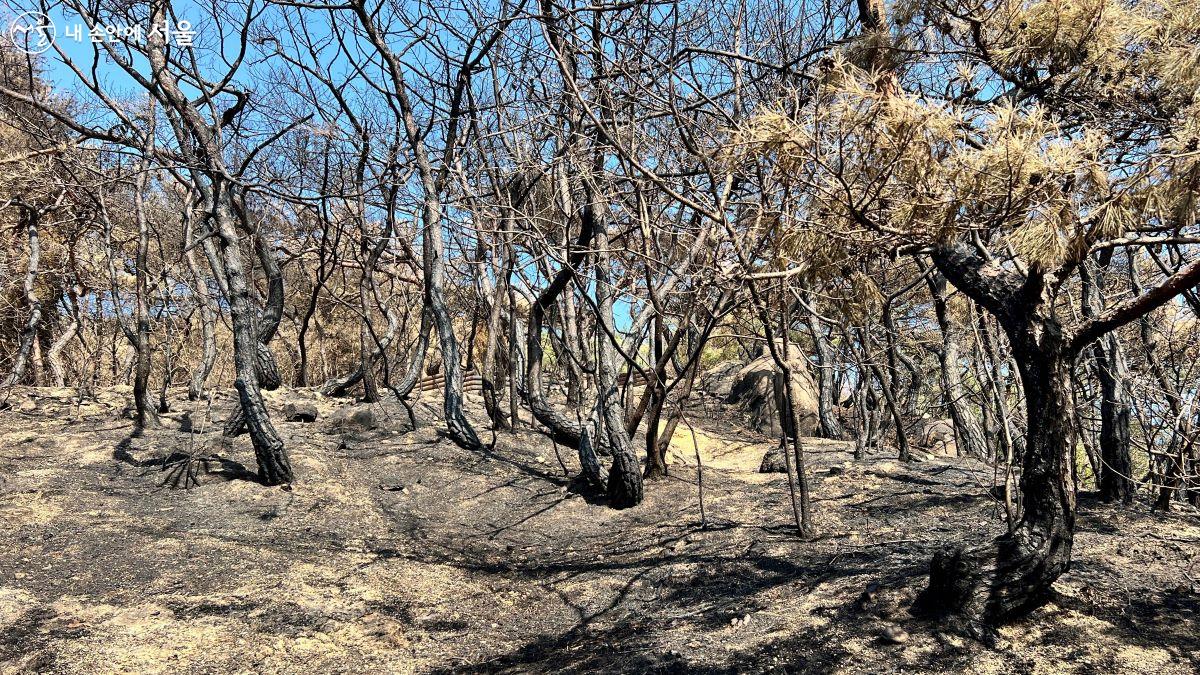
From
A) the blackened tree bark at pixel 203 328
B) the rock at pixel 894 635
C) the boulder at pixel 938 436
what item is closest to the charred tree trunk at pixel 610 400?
→ the rock at pixel 894 635

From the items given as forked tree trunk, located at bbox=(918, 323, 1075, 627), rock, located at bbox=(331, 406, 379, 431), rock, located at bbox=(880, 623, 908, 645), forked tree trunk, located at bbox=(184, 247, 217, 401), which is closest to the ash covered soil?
rock, located at bbox=(880, 623, 908, 645)

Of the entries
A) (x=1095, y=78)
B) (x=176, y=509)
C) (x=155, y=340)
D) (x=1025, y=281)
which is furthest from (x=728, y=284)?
(x=155, y=340)

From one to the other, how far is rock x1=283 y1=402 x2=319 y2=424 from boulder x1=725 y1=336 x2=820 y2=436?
277 inches

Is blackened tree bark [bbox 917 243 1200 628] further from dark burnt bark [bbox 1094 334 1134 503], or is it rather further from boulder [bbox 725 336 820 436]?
boulder [bbox 725 336 820 436]

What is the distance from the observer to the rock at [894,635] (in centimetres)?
326

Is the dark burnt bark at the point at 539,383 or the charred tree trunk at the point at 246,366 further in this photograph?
the dark burnt bark at the point at 539,383

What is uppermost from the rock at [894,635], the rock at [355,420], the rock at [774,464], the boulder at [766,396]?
the boulder at [766,396]

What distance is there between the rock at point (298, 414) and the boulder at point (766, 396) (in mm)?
7030

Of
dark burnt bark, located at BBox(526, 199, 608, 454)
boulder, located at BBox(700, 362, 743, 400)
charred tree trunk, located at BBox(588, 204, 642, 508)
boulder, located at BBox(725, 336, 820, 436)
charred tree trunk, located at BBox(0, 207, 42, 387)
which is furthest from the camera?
boulder, located at BBox(700, 362, 743, 400)

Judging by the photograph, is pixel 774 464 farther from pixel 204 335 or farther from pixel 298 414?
pixel 204 335

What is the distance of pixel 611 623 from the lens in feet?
13.1

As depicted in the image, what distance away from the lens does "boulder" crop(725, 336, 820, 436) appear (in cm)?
A: 1257

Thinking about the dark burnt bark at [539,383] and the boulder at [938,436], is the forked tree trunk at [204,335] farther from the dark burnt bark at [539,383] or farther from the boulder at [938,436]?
the boulder at [938,436]

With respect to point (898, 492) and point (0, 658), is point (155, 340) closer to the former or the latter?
point (0, 658)
